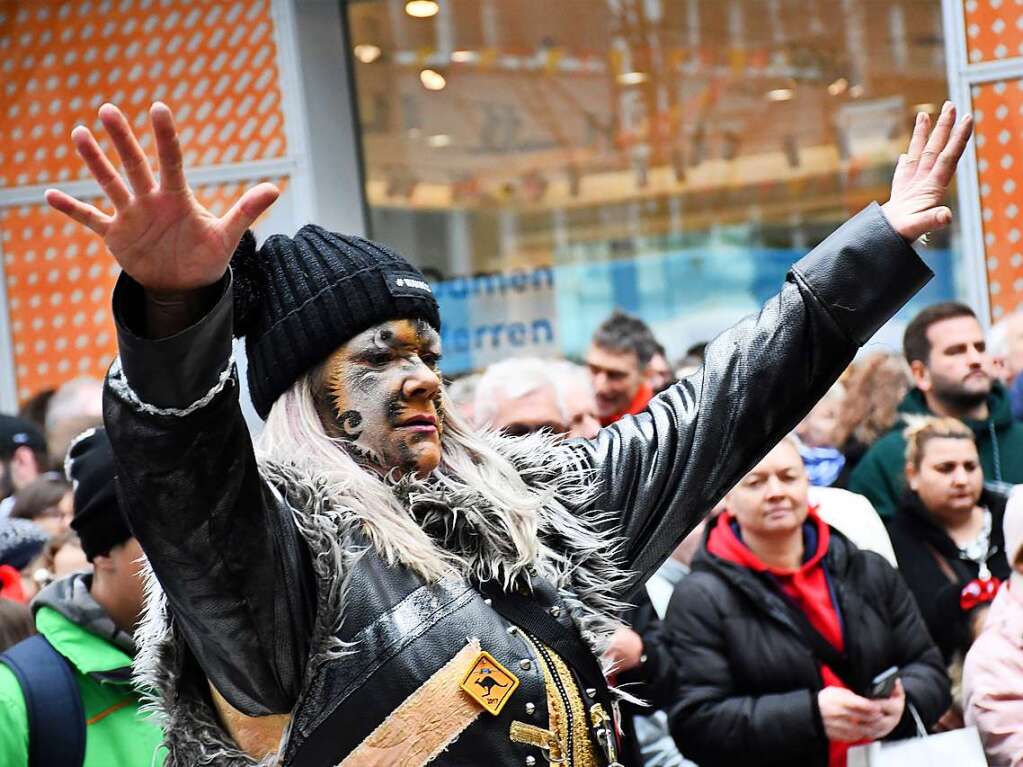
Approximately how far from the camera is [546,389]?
4914mm

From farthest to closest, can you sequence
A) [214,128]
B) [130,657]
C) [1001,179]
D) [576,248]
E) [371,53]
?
1. [576,248]
2. [371,53]
3. [214,128]
4. [1001,179]
5. [130,657]

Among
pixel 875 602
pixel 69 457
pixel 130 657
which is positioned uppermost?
pixel 69 457

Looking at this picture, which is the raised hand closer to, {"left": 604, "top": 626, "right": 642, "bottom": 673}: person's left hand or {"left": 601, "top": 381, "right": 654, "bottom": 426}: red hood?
{"left": 604, "top": 626, "right": 642, "bottom": 673}: person's left hand

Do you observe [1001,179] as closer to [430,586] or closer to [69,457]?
[69,457]

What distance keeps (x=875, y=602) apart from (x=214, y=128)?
Result: 5.11 metres

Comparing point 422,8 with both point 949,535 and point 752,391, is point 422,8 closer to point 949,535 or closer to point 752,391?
point 949,535

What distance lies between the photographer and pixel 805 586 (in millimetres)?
4496

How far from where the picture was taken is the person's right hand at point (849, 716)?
165 inches

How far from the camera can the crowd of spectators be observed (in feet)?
13.6

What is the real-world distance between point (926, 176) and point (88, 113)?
658 centimetres

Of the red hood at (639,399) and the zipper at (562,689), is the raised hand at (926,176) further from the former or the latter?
the red hood at (639,399)

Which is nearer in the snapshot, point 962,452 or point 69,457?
point 69,457

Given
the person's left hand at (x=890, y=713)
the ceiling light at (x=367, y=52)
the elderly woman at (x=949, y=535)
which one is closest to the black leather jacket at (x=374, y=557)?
the person's left hand at (x=890, y=713)

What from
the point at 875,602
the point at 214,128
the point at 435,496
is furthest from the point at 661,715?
the point at 214,128
